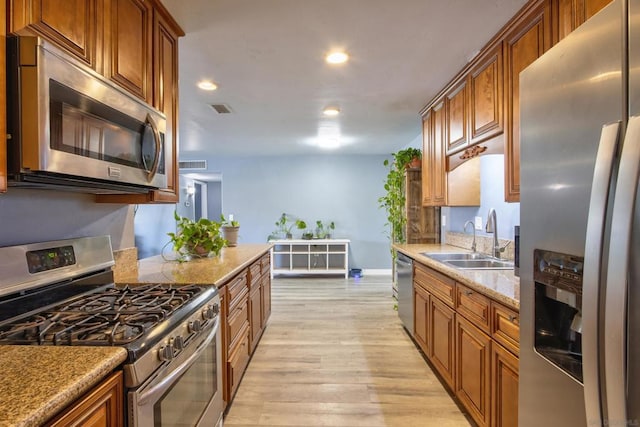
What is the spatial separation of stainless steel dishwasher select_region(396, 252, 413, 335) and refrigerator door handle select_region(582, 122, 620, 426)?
6.92 ft

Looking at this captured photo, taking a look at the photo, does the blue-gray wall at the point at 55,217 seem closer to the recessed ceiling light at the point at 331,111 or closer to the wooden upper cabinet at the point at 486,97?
the recessed ceiling light at the point at 331,111

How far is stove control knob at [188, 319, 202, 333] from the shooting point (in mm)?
1276

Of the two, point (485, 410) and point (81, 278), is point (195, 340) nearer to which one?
point (81, 278)

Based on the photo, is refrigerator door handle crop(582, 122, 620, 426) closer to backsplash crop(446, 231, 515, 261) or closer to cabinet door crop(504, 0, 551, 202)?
cabinet door crop(504, 0, 551, 202)

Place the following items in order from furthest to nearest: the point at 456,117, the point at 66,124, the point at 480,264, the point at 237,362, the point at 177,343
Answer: the point at 456,117
the point at 480,264
the point at 237,362
the point at 177,343
the point at 66,124

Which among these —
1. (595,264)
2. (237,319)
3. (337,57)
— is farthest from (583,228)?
(237,319)

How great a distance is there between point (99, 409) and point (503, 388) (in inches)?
61.5

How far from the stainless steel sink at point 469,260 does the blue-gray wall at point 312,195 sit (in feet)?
11.1

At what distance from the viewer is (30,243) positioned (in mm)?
1305

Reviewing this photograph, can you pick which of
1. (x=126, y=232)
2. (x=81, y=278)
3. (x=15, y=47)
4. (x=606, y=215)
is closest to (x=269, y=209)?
(x=126, y=232)

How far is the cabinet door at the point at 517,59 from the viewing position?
1632 mm

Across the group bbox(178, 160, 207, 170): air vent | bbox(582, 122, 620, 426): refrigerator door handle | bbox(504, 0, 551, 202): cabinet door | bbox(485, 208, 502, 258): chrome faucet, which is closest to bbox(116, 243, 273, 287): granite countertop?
bbox(582, 122, 620, 426): refrigerator door handle

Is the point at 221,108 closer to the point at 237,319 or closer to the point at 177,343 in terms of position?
the point at 237,319

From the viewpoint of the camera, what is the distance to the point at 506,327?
1422 mm
